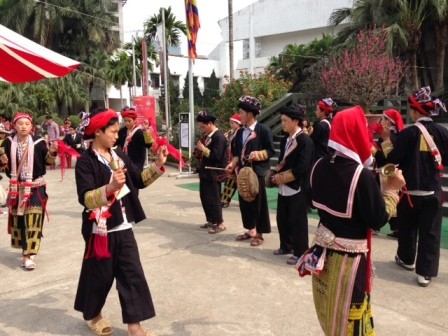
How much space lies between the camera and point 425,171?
4.23 meters

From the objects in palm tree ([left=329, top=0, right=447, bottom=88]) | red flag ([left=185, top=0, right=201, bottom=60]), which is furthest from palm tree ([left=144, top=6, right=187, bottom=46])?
red flag ([left=185, top=0, right=201, bottom=60])

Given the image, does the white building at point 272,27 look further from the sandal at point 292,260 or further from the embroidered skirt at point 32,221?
the embroidered skirt at point 32,221

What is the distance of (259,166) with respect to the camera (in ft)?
18.0

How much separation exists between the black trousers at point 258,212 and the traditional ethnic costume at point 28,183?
2.40 m

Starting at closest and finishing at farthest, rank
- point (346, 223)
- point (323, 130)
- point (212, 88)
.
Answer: point (346, 223), point (323, 130), point (212, 88)

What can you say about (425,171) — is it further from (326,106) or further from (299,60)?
(299,60)

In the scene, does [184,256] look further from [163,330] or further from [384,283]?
[384,283]

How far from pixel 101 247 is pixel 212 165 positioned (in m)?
3.32

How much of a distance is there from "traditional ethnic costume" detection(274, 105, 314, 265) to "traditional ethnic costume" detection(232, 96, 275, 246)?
39 centimetres

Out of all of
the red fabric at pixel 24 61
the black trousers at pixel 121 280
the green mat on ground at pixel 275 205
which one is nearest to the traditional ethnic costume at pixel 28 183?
the red fabric at pixel 24 61

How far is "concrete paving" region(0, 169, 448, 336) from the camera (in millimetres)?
3455

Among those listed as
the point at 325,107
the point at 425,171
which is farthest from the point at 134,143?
the point at 425,171

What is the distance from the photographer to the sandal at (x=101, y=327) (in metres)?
3.31

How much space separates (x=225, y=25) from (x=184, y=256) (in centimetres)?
3474
